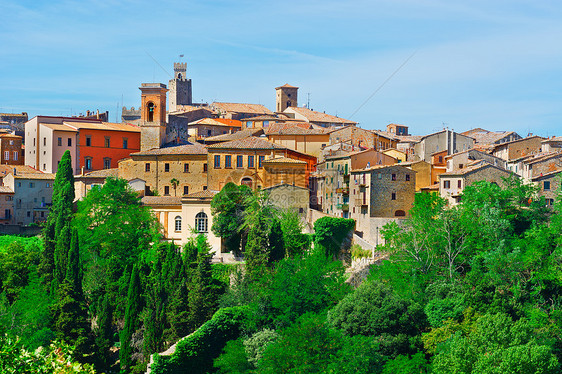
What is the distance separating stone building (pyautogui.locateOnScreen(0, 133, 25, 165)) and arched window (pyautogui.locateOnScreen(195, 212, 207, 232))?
30.6 meters

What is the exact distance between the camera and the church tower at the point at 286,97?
10162cm

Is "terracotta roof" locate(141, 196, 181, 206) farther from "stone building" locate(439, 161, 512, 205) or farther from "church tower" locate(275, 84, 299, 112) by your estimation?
"church tower" locate(275, 84, 299, 112)

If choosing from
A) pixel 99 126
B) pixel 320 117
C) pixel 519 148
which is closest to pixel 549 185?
pixel 519 148

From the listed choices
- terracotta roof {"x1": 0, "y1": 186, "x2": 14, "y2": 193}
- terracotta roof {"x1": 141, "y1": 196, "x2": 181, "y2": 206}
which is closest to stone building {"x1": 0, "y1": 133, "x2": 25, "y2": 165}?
terracotta roof {"x1": 0, "y1": 186, "x2": 14, "y2": 193}

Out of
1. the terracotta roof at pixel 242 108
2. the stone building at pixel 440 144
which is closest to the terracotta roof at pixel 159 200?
the stone building at pixel 440 144

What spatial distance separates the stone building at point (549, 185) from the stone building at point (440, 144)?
11.0 metres

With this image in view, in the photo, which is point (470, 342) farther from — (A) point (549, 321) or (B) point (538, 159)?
(B) point (538, 159)

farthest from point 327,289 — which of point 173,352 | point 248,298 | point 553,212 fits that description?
point 553,212

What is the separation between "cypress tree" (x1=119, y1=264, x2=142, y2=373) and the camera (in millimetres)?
38750

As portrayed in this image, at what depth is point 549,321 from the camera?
112ft

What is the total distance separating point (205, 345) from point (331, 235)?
39.5 feet

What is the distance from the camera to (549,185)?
46.2 metres

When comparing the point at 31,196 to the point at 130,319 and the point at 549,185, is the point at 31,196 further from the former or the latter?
the point at 549,185

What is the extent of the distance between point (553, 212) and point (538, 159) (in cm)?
760
